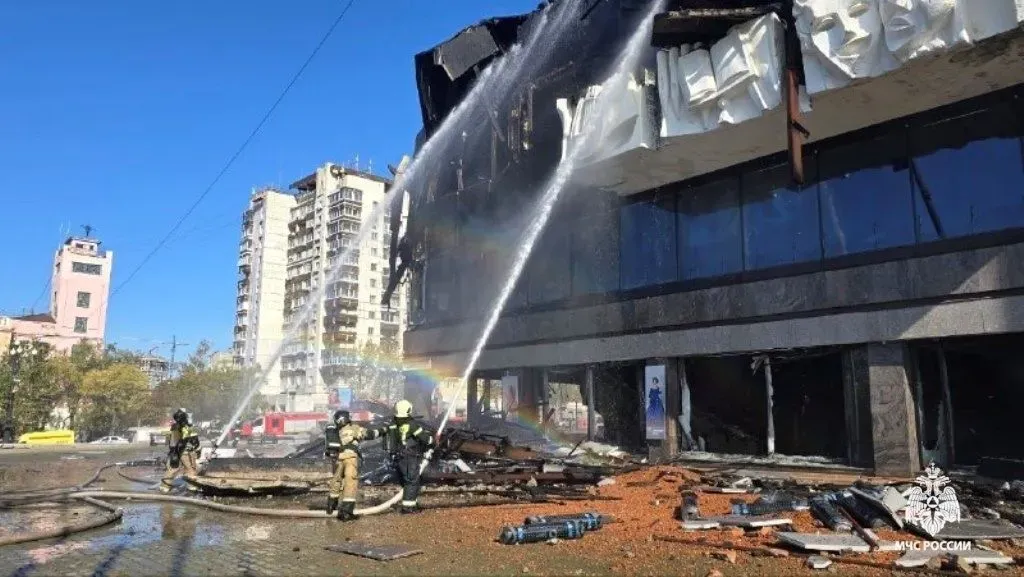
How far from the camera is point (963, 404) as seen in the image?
16.4 meters

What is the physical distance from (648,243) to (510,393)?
7844 millimetres

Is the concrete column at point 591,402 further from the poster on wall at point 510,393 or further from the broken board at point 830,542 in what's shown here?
the broken board at point 830,542

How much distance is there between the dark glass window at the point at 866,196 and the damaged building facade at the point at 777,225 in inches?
1.8

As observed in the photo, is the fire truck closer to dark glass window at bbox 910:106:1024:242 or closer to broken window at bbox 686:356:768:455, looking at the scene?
broken window at bbox 686:356:768:455

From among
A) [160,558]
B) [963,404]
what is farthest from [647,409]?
[160,558]

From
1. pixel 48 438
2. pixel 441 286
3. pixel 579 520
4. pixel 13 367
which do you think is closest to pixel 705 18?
pixel 579 520

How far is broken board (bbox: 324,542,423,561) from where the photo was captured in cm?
756

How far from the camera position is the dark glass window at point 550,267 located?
2403cm

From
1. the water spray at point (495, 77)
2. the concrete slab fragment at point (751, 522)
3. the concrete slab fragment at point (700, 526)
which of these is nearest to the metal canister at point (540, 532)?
the concrete slab fragment at point (700, 526)

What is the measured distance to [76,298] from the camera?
94.6 metres

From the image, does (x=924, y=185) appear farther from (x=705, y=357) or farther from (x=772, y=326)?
(x=705, y=357)

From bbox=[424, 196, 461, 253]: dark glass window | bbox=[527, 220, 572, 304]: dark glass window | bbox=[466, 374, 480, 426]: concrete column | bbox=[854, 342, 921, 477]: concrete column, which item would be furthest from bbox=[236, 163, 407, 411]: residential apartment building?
bbox=[854, 342, 921, 477]: concrete column

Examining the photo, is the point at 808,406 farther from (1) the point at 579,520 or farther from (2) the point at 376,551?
(2) the point at 376,551

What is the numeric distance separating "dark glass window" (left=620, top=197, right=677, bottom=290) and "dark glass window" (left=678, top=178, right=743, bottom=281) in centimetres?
39
